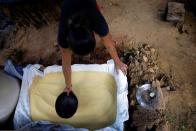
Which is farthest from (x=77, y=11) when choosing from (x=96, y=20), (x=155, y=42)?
(x=155, y=42)

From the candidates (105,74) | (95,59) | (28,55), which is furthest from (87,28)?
(28,55)

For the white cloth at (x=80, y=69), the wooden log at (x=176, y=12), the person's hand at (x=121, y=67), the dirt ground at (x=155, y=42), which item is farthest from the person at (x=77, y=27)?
the wooden log at (x=176, y=12)

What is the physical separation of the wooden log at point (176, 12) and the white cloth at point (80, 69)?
42.2 inches

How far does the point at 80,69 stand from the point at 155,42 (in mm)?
1004

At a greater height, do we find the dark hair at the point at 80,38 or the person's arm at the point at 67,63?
the dark hair at the point at 80,38

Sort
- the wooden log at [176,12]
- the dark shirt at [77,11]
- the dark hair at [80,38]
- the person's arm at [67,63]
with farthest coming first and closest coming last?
the wooden log at [176,12] < the person's arm at [67,63] < the dark shirt at [77,11] < the dark hair at [80,38]

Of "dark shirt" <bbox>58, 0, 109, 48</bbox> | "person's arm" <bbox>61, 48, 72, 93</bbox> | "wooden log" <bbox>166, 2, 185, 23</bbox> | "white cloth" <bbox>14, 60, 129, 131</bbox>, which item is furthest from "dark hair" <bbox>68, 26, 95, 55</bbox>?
"wooden log" <bbox>166, 2, 185, 23</bbox>

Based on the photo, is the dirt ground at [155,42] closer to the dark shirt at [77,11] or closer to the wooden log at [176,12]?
the wooden log at [176,12]

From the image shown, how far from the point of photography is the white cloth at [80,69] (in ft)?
10.6

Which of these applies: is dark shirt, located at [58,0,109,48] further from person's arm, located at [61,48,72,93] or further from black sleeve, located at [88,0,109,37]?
person's arm, located at [61,48,72,93]

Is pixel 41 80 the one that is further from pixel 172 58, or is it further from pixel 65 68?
pixel 172 58

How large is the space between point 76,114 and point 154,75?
3.20 feet

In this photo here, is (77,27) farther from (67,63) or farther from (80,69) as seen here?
(80,69)

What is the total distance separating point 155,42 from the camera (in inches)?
156
